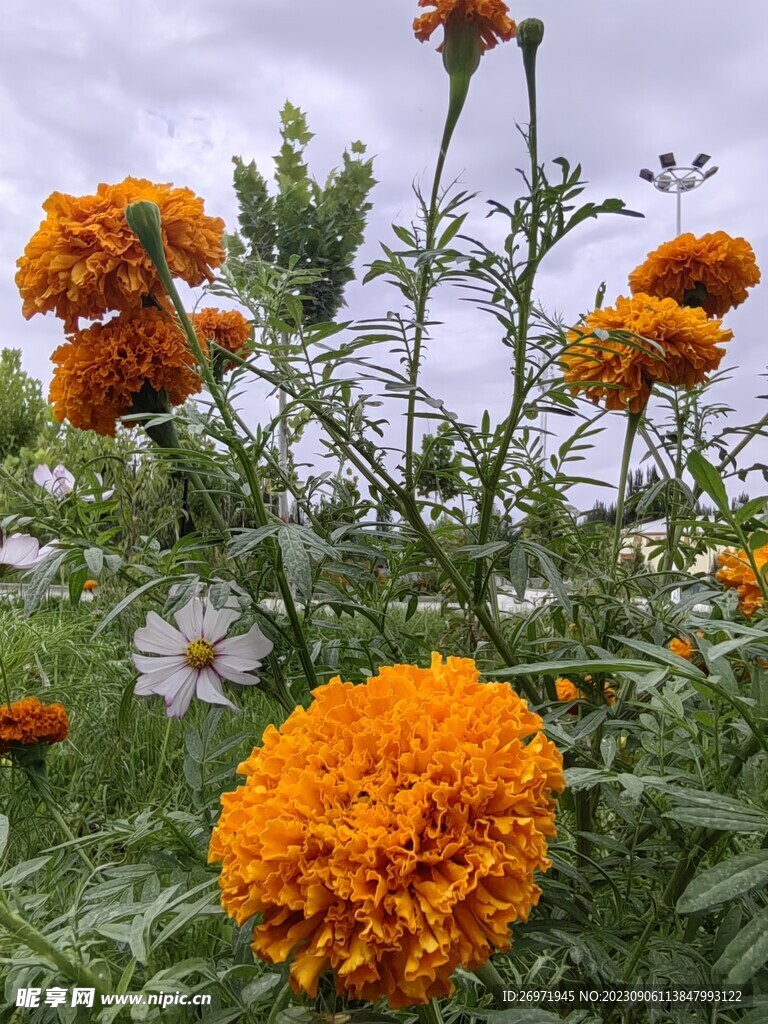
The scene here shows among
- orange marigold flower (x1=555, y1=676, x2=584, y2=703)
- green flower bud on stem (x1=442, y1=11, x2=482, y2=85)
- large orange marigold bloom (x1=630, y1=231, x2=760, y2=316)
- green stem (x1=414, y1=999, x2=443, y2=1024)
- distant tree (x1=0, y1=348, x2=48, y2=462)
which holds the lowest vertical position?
green stem (x1=414, y1=999, x2=443, y2=1024)

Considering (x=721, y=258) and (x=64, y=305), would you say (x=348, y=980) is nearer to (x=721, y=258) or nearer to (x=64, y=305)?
(x=64, y=305)

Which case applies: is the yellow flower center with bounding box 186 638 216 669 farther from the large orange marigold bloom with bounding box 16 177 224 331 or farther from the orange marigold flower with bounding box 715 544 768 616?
the orange marigold flower with bounding box 715 544 768 616

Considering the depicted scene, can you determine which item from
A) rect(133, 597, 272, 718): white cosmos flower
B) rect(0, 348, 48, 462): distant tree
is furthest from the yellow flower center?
rect(0, 348, 48, 462): distant tree

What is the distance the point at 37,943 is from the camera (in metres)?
0.53

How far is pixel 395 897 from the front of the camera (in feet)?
1.50

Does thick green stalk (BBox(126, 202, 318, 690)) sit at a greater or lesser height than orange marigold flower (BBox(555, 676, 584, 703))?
greater

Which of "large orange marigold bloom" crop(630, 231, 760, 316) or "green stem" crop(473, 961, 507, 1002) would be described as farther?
"large orange marigold bloom" crop(630, 231, 760, 316)

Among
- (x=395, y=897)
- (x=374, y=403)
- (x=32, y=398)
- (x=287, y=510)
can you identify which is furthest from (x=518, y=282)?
(x=32, y=398)

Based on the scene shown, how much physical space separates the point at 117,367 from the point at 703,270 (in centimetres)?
95

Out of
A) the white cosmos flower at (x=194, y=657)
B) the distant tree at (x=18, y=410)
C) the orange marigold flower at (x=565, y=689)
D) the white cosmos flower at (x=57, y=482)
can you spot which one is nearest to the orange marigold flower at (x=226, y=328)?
the white cosmos flower at (x=57, y=482)

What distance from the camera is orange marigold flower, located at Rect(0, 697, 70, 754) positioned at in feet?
3.82

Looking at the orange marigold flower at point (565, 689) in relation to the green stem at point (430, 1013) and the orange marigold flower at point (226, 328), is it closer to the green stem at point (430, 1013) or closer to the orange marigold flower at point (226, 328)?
the green stem at point (430, 1013)

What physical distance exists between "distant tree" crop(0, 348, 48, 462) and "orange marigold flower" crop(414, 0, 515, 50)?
8.01 m

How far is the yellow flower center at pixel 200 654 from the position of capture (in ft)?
3.07
